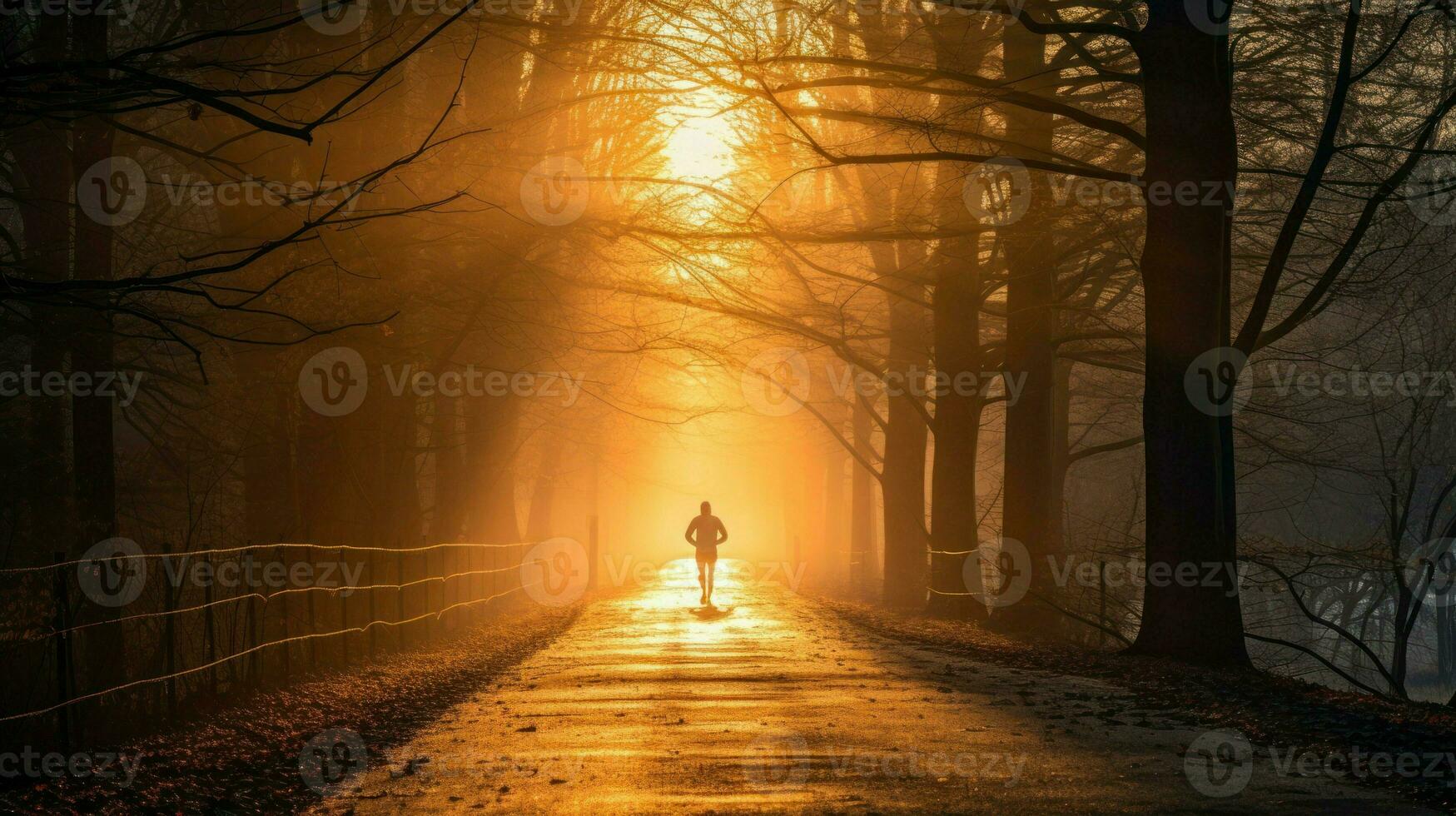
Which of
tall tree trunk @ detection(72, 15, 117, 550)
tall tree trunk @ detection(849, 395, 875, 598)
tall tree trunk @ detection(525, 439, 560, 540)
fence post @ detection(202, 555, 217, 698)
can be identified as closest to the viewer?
fence post @ detection(202, 555, 217, 698)

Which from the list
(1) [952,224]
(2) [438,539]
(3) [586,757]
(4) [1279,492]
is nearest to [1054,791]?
(3) [586,757]

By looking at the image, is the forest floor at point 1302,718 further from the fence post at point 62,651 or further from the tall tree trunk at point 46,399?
the tall tree trunk at point 46,399

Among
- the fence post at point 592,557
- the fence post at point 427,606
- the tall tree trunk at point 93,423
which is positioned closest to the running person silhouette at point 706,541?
the fence post at point 427,606

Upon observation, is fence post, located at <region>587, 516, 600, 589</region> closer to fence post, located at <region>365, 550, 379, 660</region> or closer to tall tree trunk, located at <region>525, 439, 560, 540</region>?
tall tree trunk, located at <region>525, 439, 560, 540</region>

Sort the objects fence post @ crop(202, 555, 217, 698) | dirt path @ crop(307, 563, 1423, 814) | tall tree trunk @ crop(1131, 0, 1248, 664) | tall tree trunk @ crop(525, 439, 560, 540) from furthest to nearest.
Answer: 1. tall tree trunk @ crop(525, 439, 560, 540)
2. tall tree trunk @ crop(1131, 0, 1248, 664)
3. fence post @ crop(202, 555, 217, 698)
4. dirt path @ crop(307, 563, 1423, 814)

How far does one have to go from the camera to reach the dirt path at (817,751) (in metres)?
6.65

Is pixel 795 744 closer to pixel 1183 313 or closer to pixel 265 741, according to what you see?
pixel 265 741

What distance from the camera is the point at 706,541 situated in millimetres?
26828

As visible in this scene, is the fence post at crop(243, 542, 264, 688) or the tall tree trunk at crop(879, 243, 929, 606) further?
the tall tree trunk at crop(879, 243, 929, 606)

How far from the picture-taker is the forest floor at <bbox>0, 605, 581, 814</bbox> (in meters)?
7.12

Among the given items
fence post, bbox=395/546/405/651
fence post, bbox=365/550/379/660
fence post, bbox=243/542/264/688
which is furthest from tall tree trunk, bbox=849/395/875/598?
fence post, bbox=243/542/264/688

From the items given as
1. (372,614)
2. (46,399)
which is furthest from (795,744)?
(46,399)

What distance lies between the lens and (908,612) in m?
26.1

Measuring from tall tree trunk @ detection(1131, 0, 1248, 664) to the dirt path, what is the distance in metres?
1.71
